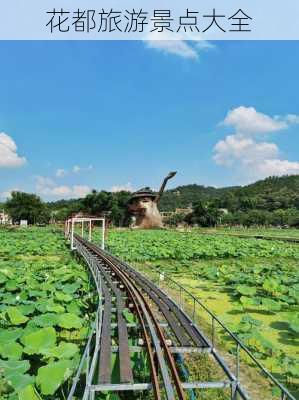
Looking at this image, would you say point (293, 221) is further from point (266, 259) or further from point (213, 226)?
point (266, 259)

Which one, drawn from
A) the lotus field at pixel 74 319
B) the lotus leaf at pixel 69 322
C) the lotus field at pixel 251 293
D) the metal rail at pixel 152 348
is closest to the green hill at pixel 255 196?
the lotus field at pixel 251 293

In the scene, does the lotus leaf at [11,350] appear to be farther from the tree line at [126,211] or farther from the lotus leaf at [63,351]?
the tree line at [126,211]

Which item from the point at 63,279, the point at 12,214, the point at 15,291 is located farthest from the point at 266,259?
the point at 12,214

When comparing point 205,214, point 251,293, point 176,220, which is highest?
point 205,214

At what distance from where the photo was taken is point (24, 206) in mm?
81188

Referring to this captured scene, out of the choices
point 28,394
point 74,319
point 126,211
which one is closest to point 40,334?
point 74,319

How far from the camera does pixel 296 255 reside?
27.1 metres

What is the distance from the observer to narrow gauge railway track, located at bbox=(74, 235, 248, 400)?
18.1ft

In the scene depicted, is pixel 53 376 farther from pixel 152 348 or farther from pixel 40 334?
pixel 152 348

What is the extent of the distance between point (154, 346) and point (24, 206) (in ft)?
257

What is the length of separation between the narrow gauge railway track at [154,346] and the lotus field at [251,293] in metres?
1.23

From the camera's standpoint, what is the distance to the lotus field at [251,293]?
786 centimetres

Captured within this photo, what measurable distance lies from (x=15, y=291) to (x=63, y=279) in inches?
67.3

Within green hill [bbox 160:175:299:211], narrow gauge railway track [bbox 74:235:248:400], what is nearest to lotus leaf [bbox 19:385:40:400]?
narrow gauge railway track [bbox 74:235:248:400]
